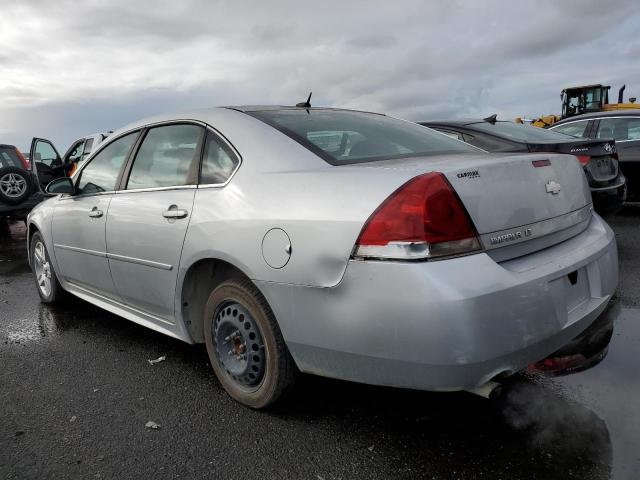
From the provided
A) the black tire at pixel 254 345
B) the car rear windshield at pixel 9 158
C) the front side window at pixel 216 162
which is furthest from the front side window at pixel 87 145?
the black tire at pixel 254 345

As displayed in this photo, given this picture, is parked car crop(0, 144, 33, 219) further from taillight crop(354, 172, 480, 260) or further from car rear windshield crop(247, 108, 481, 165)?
taillight crop(354, 172, 480, 260)

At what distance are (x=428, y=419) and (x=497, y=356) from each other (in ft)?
2.35

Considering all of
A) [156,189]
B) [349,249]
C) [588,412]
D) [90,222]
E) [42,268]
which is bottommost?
[588,412]

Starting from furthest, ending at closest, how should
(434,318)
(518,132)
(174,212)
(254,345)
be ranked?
(518,132) < (174,212) < (254,345) < (434,318)

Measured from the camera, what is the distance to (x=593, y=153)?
18.7ft

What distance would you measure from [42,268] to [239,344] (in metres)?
2.94

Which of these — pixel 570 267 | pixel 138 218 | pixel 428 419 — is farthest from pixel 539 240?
pixel 138 218

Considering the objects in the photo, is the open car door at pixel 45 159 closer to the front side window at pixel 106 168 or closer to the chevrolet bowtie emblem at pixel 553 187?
the front side window at pixel 106 168

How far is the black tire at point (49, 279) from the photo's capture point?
460cm

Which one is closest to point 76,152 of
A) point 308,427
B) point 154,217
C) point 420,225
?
point 154,217

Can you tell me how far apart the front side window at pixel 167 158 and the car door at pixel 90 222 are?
0.21 meters

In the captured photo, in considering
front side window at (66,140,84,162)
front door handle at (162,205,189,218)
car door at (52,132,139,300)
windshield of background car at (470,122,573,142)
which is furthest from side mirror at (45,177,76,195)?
front side window at (66,140,84,162)

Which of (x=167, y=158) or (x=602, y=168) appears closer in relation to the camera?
(x=167, y=158)

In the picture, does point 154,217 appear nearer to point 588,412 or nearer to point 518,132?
point 588,412
